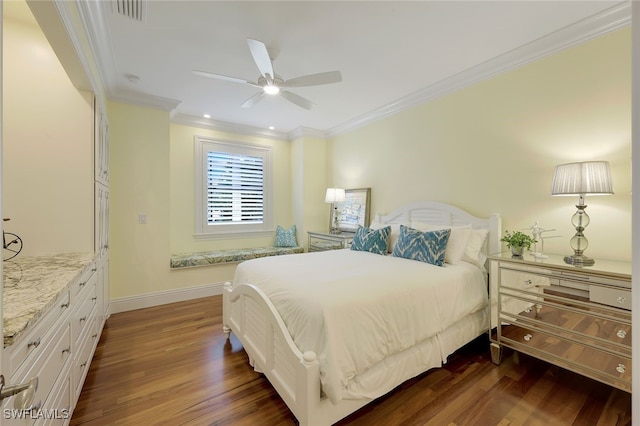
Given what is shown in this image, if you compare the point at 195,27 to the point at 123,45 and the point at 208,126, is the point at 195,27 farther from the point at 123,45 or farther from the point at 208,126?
the point at 208,126

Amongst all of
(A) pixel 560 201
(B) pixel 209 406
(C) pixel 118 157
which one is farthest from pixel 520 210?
(C) pixel 118 157

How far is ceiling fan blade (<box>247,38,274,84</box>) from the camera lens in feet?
6.67

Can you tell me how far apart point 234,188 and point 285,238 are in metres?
1.22

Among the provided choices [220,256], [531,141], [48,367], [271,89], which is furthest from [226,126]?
[531,141]

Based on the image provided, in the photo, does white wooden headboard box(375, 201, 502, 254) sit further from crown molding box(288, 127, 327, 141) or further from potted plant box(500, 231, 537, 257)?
crown molding box(288, 127, 327, 141)

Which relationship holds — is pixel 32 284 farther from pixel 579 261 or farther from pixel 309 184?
pixel 309 184

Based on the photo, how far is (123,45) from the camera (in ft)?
8.10

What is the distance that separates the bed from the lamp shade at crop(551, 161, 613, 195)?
722 mm

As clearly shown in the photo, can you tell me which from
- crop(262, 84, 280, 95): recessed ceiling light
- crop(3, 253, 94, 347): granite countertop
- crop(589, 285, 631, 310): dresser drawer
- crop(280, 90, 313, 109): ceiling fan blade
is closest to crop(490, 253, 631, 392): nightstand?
crop(589, 285, 631, 310): dresser drawer

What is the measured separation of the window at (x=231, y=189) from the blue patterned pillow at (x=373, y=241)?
91.6 inches

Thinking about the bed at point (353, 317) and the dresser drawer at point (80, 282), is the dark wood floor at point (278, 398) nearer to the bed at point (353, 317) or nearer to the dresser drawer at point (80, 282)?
the bed at point (353, 317)

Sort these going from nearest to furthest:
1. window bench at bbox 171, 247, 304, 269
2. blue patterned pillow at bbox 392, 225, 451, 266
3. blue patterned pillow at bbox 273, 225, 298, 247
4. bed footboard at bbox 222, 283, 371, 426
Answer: bed footboard at bbox 222, 283, 371, 426, blue patterned pillow at bbox 392, 225, 451, 266, window bench at bbox 171, 247, 304, 269, blue patterned pillow at bbox 273, 225, 298, 247

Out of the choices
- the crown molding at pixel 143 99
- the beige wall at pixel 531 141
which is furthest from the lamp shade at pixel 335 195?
the crown molding at pixel 143 99

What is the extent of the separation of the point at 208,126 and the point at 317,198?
7.05 feet
